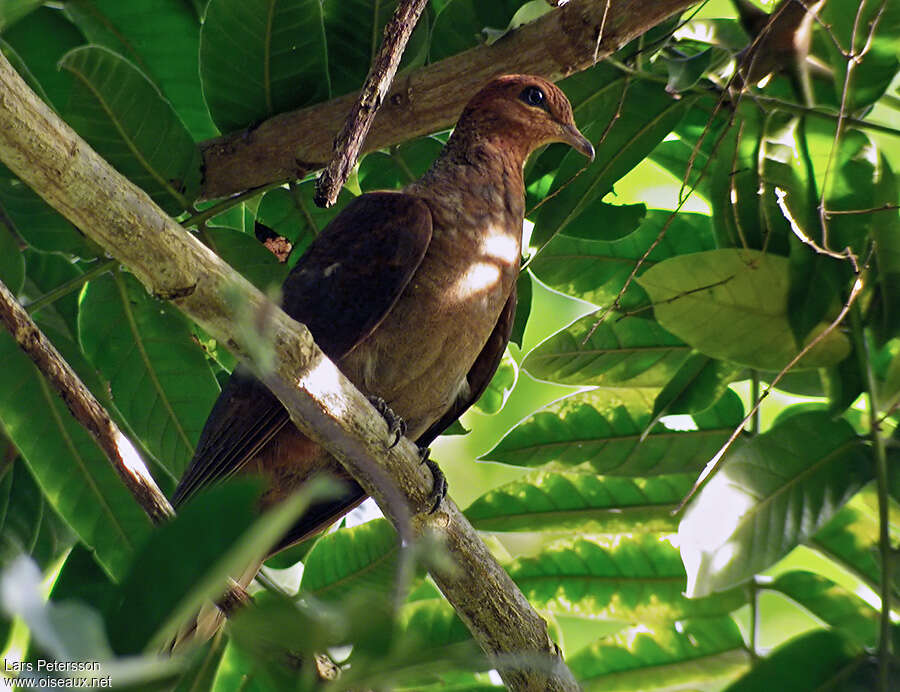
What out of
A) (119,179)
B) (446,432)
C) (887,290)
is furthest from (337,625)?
(446,432)

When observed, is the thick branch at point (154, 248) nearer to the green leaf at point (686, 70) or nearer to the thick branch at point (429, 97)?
the thick branch at point (429, 97)

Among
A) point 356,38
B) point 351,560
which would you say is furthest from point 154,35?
point 351,560

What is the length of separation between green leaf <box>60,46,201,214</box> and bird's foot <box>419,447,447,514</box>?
849 millimetres

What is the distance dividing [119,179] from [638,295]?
168 centimetres

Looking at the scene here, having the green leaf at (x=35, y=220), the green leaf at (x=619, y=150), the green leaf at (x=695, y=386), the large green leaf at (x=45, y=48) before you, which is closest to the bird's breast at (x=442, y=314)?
the green leaf at (x=619, y=150)

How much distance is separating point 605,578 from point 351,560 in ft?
2.28

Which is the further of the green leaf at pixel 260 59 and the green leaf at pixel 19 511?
the green leaf at pixel 19 511

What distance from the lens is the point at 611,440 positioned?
3.00 metres

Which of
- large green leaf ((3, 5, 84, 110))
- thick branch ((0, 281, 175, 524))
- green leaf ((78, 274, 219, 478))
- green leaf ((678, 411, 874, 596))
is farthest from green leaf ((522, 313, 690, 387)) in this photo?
large green leaf ((3, 5, 84, 110))

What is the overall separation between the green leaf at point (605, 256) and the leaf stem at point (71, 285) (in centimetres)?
113

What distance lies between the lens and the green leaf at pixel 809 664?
77.0 inches

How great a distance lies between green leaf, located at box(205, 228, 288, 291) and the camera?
2.74m

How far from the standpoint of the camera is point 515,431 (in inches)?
117

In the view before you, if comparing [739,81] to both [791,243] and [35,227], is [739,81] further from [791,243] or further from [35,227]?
[35,227]
